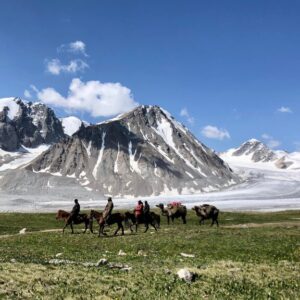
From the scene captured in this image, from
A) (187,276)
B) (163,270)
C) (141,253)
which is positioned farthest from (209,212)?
(187,276)

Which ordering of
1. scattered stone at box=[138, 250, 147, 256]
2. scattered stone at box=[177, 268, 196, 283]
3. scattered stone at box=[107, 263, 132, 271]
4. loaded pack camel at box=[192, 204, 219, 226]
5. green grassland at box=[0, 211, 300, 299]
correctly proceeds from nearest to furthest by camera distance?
green grassland at box=[0, 211, 300, 299]
scattered stone at box=[177, 268, 196, 283]
scattered stone at box=[107, 263, 132, 271]
scattered stone at box=[138, 250, 147, 256]
loaded pack camel at box=[192, 204, 219, 226]

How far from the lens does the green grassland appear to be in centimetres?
1648

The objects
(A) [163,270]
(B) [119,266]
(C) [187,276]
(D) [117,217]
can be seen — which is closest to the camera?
(C) [187,276]

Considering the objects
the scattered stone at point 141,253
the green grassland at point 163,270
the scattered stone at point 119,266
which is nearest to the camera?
the green grassland at point 163,270

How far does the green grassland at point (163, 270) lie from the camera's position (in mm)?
16484

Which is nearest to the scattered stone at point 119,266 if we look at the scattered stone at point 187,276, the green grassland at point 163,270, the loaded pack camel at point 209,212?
the green grassland at point 163,270

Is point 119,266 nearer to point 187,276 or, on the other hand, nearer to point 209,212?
point 187,276

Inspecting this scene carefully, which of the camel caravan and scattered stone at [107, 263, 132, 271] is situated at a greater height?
the camel caravan

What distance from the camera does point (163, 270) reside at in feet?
68.4

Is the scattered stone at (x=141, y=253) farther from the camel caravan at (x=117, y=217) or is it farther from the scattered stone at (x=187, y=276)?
the camel caravan at (x=117, y=217)

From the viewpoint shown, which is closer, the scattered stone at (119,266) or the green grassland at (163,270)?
the green grassland at (163,270)

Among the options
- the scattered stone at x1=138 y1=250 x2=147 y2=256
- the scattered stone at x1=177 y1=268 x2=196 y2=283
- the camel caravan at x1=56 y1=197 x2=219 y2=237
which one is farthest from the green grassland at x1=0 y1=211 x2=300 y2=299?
the camel caravan at x1=56 y1=197 x2=219 y2=237

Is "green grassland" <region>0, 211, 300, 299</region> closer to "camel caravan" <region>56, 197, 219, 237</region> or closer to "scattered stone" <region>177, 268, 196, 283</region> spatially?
"scattered stone" <region>177, 268, 196, 283</region>

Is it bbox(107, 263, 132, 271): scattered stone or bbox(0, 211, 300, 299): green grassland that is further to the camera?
bbox(107, 263, 132, 271): scattered stone
